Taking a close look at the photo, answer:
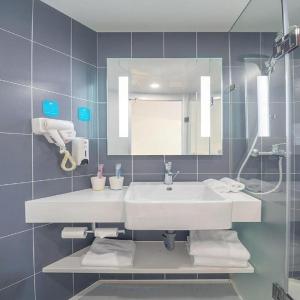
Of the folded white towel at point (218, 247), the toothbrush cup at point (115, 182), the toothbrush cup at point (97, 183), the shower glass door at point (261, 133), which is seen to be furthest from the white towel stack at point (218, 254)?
the toothbrush cup at point (97, 183)

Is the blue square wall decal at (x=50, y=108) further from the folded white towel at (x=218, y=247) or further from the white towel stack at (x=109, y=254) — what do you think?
the folded white towel at (x=218, y=247)

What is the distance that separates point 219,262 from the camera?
1.31 metres

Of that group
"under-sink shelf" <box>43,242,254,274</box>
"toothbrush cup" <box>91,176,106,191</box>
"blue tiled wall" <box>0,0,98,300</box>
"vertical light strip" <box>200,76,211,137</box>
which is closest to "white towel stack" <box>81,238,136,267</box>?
"under-sink shelf" <box>43,242,254,274</box>

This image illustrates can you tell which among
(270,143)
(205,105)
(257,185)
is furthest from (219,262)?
(205,105)

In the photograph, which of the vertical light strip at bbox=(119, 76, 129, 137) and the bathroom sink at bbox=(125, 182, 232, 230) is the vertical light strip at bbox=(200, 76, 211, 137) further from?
the bathroom sink at bbox=(125, 182, 232, 230)

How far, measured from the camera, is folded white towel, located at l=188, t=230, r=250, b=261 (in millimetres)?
1291

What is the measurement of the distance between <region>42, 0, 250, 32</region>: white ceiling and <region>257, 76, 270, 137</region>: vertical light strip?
21.2 inches

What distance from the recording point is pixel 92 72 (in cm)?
168

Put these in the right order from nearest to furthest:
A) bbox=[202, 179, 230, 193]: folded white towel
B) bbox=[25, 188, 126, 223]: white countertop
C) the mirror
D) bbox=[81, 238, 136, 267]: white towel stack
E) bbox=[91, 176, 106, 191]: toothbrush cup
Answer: bbox=[25, 188, 126, 223]: white countertop, bbox=[81, 238, 136, 267]: white towel stack, bbox=[202, 179, 230, 193]: folded white towel, bbox=[91, 176, 106, 191]: toothbrush cup, the mirror

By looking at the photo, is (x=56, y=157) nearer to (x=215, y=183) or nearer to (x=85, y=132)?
(x=85, y=132)

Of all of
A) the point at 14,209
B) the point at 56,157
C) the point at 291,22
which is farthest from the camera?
the point at 56,157

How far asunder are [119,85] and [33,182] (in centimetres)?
94

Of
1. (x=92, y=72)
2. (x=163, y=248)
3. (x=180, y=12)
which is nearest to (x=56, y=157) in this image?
(x=92, y=72)

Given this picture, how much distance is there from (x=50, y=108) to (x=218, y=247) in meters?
1.37
